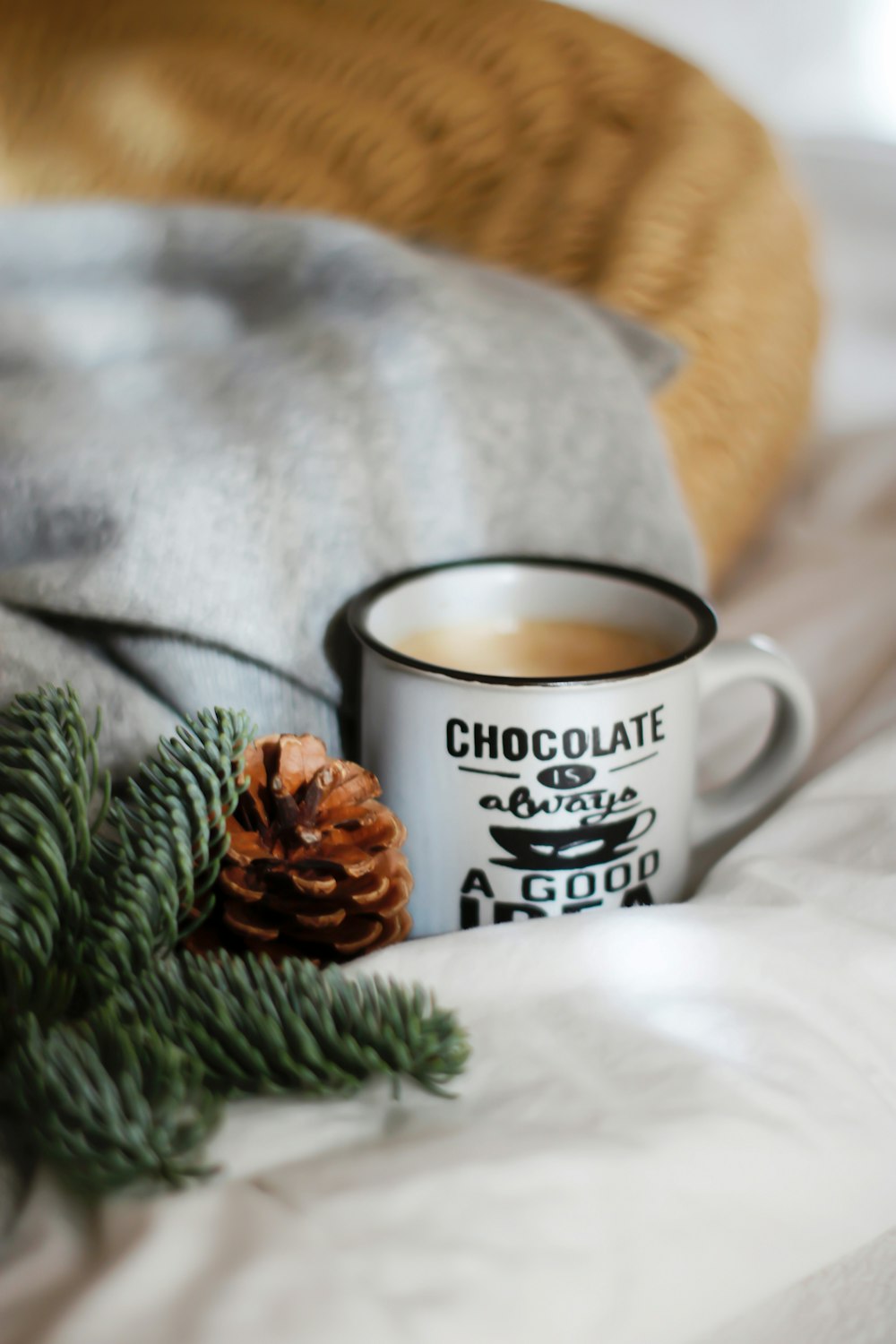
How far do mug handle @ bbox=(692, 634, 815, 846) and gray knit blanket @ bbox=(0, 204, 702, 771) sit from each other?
0.07 metres

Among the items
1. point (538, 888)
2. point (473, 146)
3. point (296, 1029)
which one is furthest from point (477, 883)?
point (473, 146)

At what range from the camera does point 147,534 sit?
14.7 inches

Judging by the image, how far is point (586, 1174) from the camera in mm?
249

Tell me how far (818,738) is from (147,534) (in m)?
0.29

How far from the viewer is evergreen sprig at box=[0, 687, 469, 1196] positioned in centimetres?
24

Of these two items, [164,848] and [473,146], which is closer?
[164,848]

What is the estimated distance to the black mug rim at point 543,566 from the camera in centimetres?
35

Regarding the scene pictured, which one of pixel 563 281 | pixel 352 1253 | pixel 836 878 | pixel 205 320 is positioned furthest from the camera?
pixel 563 281

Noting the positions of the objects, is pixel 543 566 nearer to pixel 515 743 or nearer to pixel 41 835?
pixel 515 743

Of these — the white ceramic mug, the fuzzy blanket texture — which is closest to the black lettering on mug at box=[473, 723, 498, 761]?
the white ceramic mug

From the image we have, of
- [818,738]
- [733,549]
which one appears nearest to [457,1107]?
[818,738]

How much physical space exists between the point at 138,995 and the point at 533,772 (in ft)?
0.45

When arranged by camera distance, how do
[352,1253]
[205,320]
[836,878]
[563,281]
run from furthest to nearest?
[563,281], [205,320], [836,878], [352,1253]

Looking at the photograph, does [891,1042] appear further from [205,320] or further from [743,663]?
[205,320]
